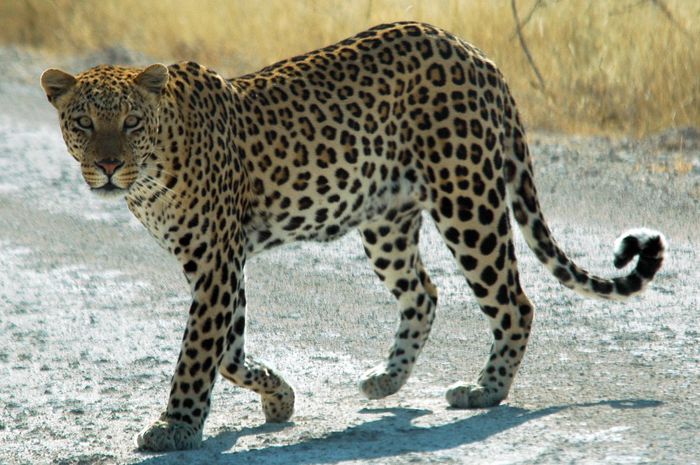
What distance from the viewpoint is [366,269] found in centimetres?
866

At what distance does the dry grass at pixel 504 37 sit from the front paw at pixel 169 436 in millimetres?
6914

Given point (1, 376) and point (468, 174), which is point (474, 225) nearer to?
point (468, 174)

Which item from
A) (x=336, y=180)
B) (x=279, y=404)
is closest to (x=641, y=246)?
(x=336, y=180)

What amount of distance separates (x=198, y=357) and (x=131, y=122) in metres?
0.90

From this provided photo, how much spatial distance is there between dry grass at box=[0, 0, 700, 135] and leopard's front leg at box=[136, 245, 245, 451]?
668cm

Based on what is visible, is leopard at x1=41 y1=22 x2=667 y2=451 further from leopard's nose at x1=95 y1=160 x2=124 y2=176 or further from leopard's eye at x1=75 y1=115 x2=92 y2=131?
leopard's nose at x1=95 y1=160 x2=124 y2=176

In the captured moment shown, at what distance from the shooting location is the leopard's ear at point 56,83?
565 cm

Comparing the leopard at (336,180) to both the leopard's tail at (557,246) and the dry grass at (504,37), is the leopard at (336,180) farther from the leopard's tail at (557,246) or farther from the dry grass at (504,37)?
the dry grass at (504,37)

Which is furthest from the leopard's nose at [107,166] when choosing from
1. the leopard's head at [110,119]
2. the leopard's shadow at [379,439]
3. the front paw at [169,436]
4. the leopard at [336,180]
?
the leopard's shadow at [379,439]

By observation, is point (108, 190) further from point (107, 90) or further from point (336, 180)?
point (336, 180)

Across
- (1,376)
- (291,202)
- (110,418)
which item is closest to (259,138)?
(291,202)

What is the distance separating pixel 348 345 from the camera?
23.7 ft

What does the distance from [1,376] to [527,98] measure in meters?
7.01

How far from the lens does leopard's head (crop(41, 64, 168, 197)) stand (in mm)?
5480
